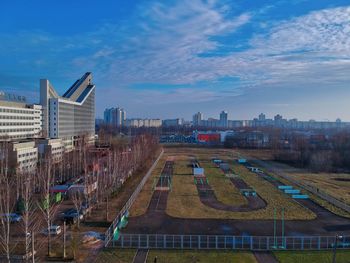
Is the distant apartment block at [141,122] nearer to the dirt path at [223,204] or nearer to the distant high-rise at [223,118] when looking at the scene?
the distant high-rise at [223,118]

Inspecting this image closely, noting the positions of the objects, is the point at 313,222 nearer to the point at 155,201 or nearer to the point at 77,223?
the point at 155,201

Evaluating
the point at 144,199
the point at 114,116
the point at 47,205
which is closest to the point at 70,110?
the point at 144,199

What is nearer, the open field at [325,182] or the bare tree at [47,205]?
the bare tree at [47,205]

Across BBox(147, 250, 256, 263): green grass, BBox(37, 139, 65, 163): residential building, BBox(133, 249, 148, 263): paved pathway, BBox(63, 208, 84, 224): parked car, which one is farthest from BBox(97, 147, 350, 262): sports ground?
BBox(37, 139, 65, 163): residential building

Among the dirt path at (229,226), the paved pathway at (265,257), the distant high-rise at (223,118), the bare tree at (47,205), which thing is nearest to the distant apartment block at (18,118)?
the bare tree at (47,205)

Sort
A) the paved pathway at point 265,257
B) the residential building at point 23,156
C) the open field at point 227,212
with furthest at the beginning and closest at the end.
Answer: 1. the residential building at point 23,156
2. the open field at point 227,212
3. the paved pathway at point 265,257

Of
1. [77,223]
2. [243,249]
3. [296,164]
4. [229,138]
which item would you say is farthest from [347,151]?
[77,223]

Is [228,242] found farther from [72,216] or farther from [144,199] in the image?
[144,199]

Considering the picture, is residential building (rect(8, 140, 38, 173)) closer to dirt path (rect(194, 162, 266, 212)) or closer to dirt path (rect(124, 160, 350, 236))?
dirt path (rect(194, 162, 266, 212))
